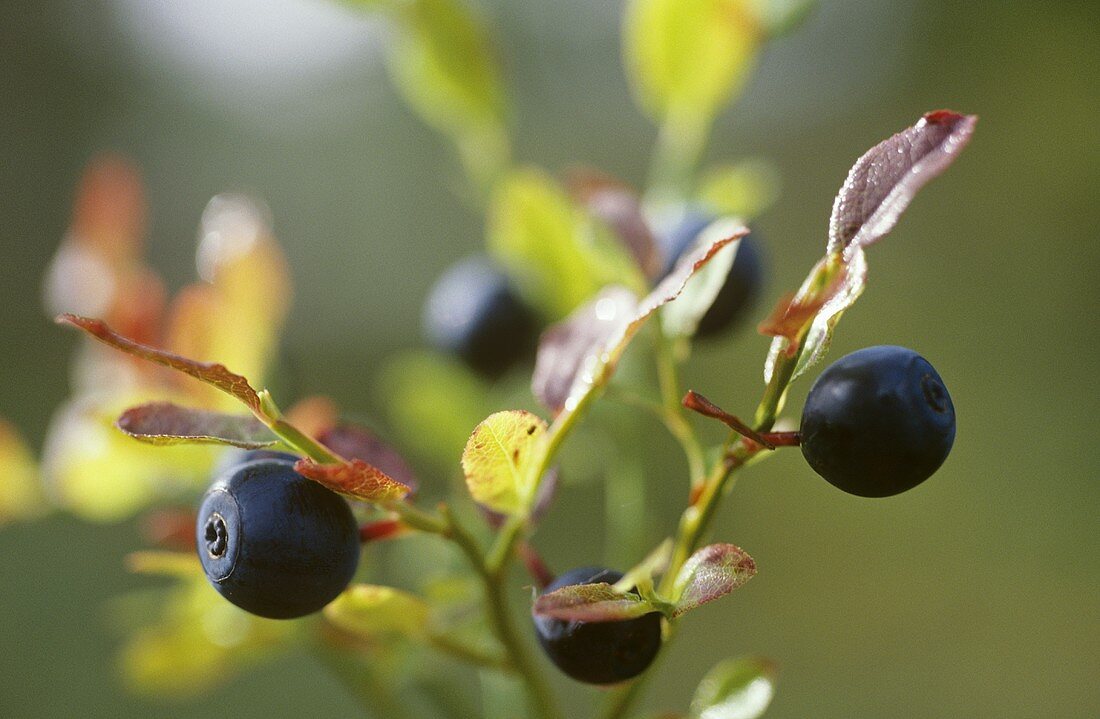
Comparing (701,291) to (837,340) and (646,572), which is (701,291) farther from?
(837,340)

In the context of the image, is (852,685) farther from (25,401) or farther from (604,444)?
(25,401)

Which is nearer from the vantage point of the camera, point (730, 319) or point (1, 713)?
point (730, 319)

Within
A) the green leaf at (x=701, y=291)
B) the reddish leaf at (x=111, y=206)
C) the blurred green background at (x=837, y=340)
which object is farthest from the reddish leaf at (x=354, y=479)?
the blurred green background at (x=837, y=340)

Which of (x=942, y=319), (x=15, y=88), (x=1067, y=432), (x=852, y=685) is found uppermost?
(x=15, y=88)

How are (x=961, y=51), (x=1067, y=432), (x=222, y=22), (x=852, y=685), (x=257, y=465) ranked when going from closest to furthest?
(x=257, y=465)
(x=1067, y=432)
(x=852, y=685)
(x=961, y=51)
(x=222, y=22)

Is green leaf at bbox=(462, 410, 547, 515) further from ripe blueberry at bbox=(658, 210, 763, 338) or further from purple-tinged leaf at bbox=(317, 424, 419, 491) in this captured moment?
ripe blueberry at bbox=(658, 210, 763, 338)

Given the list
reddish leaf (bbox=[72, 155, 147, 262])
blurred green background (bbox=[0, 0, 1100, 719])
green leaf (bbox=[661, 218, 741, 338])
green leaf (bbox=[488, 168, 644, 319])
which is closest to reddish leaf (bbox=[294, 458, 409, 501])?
green leaf (bbox=[661, 218, 741, 338])

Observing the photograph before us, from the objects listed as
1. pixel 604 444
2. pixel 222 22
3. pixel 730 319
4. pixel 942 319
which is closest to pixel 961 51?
pixel 942 319

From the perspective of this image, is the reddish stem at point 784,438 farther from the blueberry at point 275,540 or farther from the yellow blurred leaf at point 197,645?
the yellow blurred leaf at point 197,645
